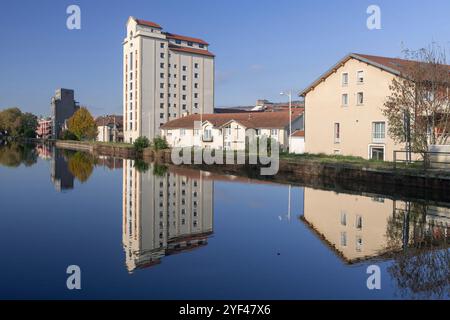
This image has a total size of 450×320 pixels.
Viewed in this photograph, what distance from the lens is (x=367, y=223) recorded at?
14969 mm

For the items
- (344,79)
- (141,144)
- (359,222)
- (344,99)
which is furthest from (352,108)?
(141,144)

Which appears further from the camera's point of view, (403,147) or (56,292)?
(403,147)

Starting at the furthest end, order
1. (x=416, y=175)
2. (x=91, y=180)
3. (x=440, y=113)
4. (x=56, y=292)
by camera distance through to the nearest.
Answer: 1. (x=91, y=180)
2. (x=440, y=113)
3. (x=416, y=175)
4. (x=56, y=292)

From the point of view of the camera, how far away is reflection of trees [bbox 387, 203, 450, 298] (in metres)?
8.56

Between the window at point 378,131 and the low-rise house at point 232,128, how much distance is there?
13.3 m

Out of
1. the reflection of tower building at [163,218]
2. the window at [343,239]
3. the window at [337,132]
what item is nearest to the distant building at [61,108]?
the window at [337,132]

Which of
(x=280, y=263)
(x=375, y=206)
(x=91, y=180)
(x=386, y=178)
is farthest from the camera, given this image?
(x=91, y=180)

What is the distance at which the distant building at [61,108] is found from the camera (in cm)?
13988

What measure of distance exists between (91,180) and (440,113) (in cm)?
2421

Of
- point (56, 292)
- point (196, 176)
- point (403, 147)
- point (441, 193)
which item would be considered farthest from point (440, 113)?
point (56, 292)

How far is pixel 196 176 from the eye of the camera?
32.2 meters

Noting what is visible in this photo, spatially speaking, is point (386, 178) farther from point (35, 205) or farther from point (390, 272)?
point (35, 205)

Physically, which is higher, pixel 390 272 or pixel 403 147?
pixel 403 147

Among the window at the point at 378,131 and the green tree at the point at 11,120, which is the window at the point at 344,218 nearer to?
the window at the point at 378,131
